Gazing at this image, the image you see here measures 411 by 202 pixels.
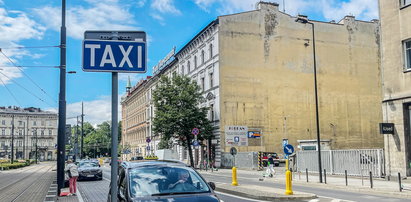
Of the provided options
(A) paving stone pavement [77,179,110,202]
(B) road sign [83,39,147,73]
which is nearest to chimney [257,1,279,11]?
(A) paving stone pavement [77,179,110,202]

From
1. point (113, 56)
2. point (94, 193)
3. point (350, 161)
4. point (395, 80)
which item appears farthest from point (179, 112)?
point (113, 56)

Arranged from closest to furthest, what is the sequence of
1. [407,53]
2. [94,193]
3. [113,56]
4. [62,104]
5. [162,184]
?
[113,56] → [162,184] → [62,104] → [94,193] → [407,53]

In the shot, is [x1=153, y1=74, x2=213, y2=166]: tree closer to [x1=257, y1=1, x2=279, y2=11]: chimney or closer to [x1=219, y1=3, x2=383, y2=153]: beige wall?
[x1=219, y1=3, x2=383, y2=153]: beige wall

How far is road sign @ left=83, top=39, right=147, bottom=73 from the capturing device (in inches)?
206

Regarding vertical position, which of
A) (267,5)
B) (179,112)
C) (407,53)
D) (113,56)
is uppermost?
(267,5)

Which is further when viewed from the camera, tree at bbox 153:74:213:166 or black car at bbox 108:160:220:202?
tree at bbox 153:74:213:166

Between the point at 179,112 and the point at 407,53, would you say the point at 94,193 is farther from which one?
the point at 179,112

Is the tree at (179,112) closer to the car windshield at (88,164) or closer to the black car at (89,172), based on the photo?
the car windshield at (88,164)

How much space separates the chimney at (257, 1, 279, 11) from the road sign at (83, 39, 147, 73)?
143ft

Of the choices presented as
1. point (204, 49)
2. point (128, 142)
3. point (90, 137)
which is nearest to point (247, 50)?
point (204, 49)

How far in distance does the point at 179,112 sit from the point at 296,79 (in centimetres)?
1444

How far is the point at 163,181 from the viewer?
677cm

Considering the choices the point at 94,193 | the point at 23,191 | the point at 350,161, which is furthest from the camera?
the point at 350,161

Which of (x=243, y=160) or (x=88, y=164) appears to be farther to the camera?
(x=243, y=160)
